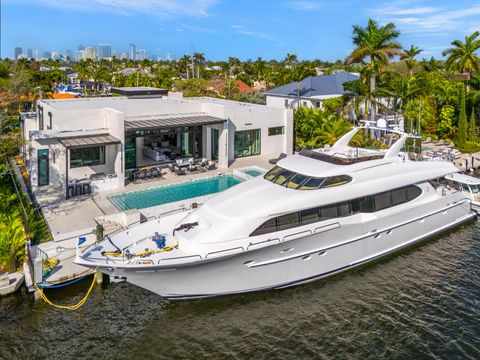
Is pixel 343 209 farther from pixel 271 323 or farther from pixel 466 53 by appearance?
pixel 466 53

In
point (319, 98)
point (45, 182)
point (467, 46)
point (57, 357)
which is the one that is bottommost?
point (57, 357)

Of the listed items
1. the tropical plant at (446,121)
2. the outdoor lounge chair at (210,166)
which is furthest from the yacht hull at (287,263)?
the tropical plant at (446,121)

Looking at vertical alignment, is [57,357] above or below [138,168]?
below

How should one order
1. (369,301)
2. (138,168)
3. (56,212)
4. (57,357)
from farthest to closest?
1. (138,168)
2. (56,212)
3. (369,301)
4. (57,357)

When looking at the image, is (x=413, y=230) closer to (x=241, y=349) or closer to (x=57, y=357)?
(x=241, y=349)

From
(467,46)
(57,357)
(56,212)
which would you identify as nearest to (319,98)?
(467,46)

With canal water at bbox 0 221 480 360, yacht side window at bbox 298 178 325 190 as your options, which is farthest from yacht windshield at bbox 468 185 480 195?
yacht side window at bbox 298 178 325 190

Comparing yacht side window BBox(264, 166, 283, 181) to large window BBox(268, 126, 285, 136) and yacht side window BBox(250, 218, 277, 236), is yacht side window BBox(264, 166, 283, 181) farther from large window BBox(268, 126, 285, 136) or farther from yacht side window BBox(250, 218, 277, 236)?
large window BBox(268, 126, 285, 136)

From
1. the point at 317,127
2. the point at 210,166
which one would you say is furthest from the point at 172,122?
the point at 317,127
